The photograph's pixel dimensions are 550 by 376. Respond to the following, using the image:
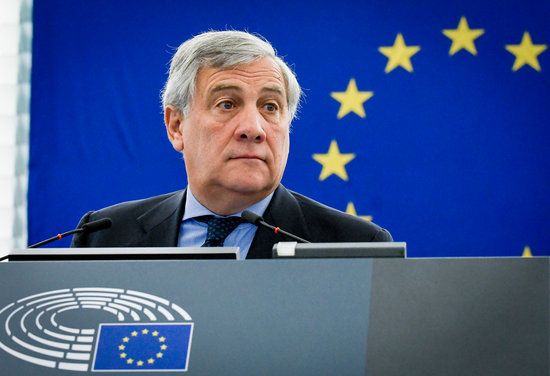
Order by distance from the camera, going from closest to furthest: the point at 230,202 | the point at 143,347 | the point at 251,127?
the point at 143,347
the point at 251,127
the point at 230,202

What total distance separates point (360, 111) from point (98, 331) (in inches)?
100

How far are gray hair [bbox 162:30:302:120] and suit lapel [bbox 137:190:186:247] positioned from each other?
286mm

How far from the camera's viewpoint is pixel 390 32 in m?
3.57

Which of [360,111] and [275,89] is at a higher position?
[360,111]

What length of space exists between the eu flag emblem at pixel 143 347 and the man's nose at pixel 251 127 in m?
0.94

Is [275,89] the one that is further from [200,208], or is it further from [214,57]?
[200,208]

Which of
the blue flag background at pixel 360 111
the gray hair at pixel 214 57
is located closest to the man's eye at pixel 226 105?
the gray hair at pixel 214 57

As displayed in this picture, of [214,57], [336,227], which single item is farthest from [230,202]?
[214,57]

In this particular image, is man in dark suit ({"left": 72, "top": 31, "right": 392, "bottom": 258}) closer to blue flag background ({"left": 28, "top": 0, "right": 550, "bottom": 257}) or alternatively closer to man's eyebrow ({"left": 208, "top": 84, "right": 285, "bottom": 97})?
man's eyebrow ({"left": 208, "top": 84, "right": 285, "bottom": 97})

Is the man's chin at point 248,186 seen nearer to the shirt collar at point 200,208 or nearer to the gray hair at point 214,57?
the shirt collar at point 200,208

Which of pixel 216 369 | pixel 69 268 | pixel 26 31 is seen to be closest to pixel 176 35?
pixel 26 31

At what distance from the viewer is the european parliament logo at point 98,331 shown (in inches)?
44.2

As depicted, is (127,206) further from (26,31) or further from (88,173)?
(26,31)

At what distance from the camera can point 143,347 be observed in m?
1.14
